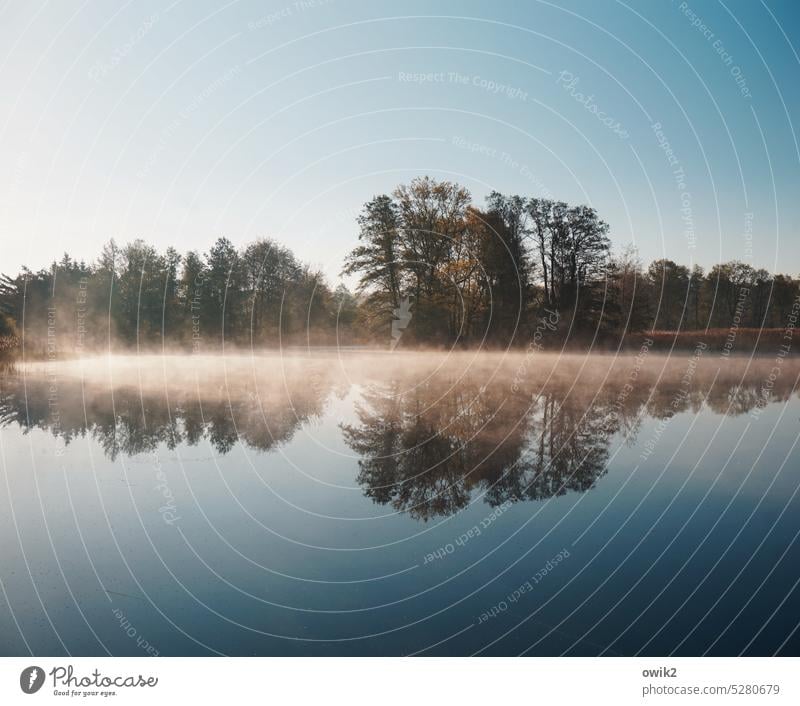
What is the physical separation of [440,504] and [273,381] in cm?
1501

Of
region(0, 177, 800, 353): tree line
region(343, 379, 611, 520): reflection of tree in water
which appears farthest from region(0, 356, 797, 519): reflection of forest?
region(0, 177, 800, 353): tree line

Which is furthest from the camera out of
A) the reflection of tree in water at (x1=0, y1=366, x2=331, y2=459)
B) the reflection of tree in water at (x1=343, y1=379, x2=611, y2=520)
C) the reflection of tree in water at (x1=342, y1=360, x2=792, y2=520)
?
the reflection of tree in water at (x1=0, y1=366, x2=331, y2=459)

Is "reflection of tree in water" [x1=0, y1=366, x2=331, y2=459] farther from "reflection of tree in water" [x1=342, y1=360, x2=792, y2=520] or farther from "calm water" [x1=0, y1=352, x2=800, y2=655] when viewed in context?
"reflection of tree in water" [x1=342, y1=360, x2=792, y2=520]

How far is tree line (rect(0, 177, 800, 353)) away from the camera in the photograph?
27109 millimetres

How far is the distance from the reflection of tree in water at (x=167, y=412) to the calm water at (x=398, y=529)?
0.14 meters

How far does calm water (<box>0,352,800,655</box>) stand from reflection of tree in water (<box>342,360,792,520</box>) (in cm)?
9

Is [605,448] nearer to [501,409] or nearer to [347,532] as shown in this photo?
[501,409]

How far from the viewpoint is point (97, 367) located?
95.7ft

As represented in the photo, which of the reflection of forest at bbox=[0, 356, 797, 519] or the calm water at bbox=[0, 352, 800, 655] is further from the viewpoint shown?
the reflection of forest at bbox=[0, 356, 797, 519]

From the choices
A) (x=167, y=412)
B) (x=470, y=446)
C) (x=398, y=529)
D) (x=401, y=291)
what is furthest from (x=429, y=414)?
(x=401, y=291)

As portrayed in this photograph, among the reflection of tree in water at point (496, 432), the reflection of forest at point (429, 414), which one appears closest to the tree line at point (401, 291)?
the reflection of forest at point (429, 414)

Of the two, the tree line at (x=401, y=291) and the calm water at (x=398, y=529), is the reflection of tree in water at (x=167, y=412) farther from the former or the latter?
the tree line at (x=401, y=291)

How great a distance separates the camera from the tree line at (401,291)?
27.1m

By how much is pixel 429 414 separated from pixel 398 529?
7.65m
